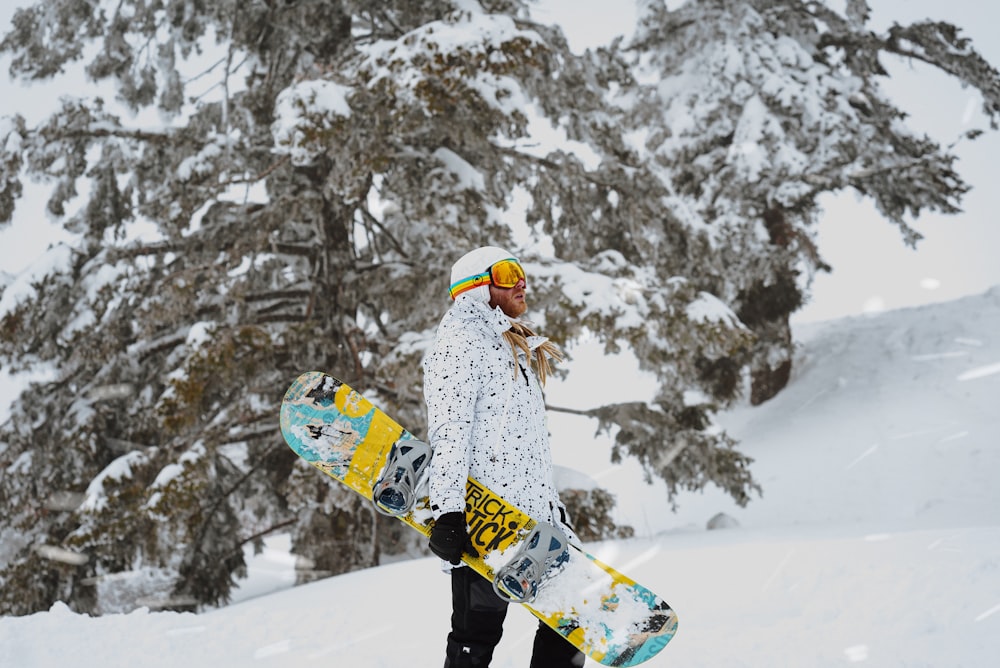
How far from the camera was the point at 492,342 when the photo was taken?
2.60m

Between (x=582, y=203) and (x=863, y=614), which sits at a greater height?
(x=582, y=203)

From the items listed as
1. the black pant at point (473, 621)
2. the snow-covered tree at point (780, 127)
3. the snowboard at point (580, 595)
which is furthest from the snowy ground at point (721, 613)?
the snow-covered tree at point (780, 127)

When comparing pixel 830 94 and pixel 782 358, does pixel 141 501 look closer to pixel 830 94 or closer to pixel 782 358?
pixel 782 358

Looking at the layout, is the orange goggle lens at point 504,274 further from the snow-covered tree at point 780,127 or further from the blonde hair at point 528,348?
the snow-covered tree at point 780,127

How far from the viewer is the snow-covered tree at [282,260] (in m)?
7.14

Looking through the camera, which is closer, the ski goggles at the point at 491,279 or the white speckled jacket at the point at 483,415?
the white speckled jacket at the point at 483,415

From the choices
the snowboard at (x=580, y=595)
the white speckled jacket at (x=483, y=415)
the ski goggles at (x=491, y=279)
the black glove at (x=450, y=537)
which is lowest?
the snowboard at (x=580, y=595)

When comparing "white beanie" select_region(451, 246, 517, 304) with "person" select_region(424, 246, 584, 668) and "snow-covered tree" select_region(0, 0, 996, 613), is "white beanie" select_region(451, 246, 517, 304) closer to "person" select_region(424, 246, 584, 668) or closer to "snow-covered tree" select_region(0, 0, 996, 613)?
"person" select_region(424, 246, 584, 668)

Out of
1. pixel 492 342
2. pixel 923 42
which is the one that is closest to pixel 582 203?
pixel 492 342

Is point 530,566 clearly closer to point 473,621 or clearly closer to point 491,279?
point 473,621

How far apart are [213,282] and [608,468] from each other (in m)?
11.4

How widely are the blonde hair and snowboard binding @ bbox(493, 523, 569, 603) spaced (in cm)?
54

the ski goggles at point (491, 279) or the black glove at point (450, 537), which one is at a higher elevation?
the ski goggles at point (491, 279)

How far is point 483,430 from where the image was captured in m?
2.54
